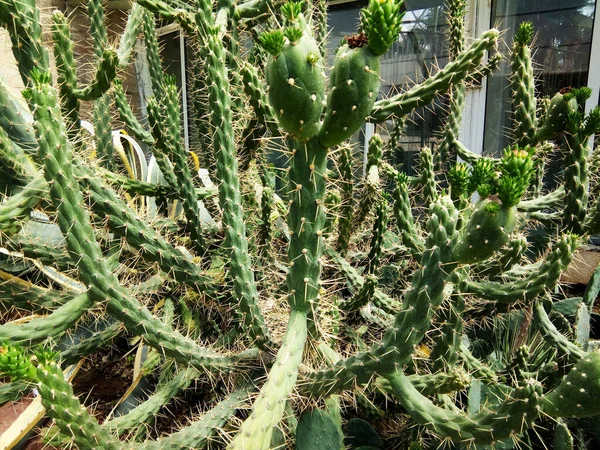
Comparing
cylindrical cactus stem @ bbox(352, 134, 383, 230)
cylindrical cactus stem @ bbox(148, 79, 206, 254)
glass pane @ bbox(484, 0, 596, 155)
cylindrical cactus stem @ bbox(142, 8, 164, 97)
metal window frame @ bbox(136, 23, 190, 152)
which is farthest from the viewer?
metal window frame @ bbox(136, 23, 190, 152)

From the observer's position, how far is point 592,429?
1.56 metres

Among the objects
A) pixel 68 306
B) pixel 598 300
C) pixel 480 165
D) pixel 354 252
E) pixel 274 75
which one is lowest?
pixel 598 300

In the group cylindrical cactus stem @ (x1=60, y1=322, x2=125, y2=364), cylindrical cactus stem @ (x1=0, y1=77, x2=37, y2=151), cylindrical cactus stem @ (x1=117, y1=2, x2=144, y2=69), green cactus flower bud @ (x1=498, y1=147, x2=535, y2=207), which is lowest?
cylindrical cactus stem @ (x1=60, y1=322, x2=125, y2=364)

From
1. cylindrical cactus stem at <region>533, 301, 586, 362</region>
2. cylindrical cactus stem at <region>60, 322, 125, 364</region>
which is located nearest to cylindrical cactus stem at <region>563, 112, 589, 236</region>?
cylindrical cactus stem at <region>533, 301, 586, 362</region>

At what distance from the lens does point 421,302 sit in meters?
0.94

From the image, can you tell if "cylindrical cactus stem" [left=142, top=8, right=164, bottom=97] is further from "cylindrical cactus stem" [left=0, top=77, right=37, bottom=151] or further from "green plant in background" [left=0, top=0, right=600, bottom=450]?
"cylindrical cactus stem" [left=0, top=77, right=37, bottom=151]

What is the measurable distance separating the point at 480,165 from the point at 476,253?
0.18 metres

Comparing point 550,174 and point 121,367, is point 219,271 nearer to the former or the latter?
point 121,367

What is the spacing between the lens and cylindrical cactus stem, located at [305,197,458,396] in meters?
0.92

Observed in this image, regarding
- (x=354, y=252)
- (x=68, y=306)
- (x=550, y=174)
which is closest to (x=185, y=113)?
(x=354, y=252)

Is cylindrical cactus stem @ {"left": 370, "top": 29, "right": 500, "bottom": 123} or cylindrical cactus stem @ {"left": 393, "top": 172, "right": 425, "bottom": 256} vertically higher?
cylindrical cactus stem @ {"left": 370, "top": 29, "right": 500, "bottom": 123}

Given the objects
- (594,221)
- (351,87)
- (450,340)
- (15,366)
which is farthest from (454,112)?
(15,366)

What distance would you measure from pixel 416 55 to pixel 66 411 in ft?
12.9

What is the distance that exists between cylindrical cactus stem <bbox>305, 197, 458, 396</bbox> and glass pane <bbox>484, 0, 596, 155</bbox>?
8.43ft
